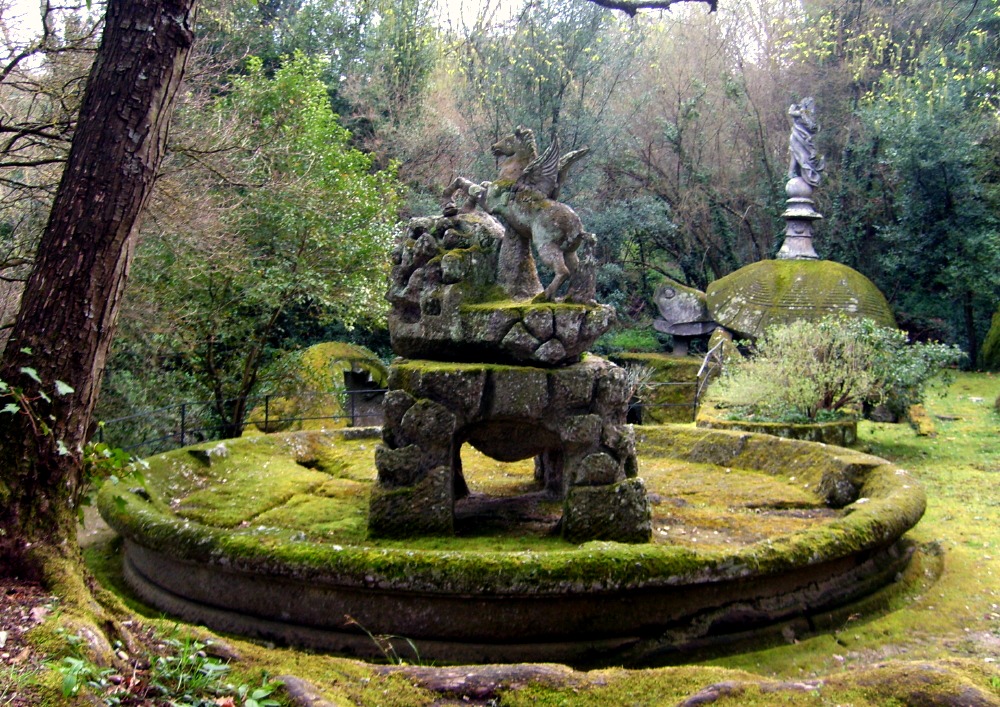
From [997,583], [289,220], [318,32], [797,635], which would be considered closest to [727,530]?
[797,635]

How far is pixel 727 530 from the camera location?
19.9 ft

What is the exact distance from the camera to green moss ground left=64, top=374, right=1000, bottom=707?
287 cm

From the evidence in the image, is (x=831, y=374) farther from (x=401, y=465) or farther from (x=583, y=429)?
(x=401, y=465)

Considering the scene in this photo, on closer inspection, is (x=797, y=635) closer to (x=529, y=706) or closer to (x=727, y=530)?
(x=727, y=530)

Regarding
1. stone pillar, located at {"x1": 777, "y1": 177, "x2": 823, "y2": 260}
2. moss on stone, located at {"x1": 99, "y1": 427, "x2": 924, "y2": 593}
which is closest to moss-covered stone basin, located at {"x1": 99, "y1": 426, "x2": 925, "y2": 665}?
moss on stone, located at {"x1": 99, "y1": 427, "x2": 924, "y2": 593}

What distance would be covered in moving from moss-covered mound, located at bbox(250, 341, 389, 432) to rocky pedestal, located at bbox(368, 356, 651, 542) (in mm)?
4932

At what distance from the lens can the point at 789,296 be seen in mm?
17781

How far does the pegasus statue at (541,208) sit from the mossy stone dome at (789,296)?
11576mm

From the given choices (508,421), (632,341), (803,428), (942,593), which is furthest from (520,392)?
(632,341)

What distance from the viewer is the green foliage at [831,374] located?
10.4 meters

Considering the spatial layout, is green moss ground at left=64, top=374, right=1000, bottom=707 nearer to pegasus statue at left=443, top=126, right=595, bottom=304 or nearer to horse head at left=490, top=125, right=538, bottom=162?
pegasus statue at left=443, top=126, right=595, bottom=304

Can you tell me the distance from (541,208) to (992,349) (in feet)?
53.8

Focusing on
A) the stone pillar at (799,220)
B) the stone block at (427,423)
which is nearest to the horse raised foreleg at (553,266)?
the stone block at (427,423)

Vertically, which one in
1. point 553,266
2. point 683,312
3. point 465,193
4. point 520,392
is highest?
point 683,312
